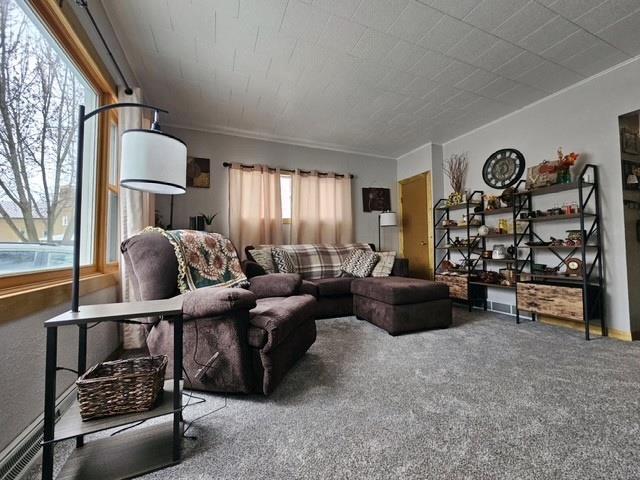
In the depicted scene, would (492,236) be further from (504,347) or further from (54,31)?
(54,31)

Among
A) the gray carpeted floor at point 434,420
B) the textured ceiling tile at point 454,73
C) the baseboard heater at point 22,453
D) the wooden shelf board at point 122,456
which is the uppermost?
the textured ceiling tile at point 454,73

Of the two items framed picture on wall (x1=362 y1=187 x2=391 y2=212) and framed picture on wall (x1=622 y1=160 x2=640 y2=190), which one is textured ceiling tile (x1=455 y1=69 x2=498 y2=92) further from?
framed picture on wall (x1=362 y1=187 x2=391 y2=212)

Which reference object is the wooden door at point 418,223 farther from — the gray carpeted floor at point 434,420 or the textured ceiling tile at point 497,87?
the gray carpeted floor at point 434,420

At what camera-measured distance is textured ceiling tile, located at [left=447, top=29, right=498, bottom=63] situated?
208 cm

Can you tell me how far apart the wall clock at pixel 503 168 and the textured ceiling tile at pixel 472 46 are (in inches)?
58.1

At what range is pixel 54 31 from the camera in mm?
1457

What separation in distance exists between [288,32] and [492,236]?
3099 millimetres

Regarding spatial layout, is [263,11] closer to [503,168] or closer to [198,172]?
[198,172]

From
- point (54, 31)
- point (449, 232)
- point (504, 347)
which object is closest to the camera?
point (54, 31)

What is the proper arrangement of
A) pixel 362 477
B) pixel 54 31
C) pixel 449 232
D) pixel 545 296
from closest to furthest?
pixel 362 477 → pixel 54 31 → pixel 545 296 → pixel 449 232

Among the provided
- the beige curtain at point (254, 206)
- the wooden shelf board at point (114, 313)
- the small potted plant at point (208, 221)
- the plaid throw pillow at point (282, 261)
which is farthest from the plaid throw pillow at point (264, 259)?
the wooden shelf board at point (114, 313)

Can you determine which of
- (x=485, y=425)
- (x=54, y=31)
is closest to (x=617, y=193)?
(x=485, y=425)

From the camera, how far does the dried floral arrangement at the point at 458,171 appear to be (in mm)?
3906

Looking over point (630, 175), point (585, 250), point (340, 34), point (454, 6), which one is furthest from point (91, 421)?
point (630, 175)
